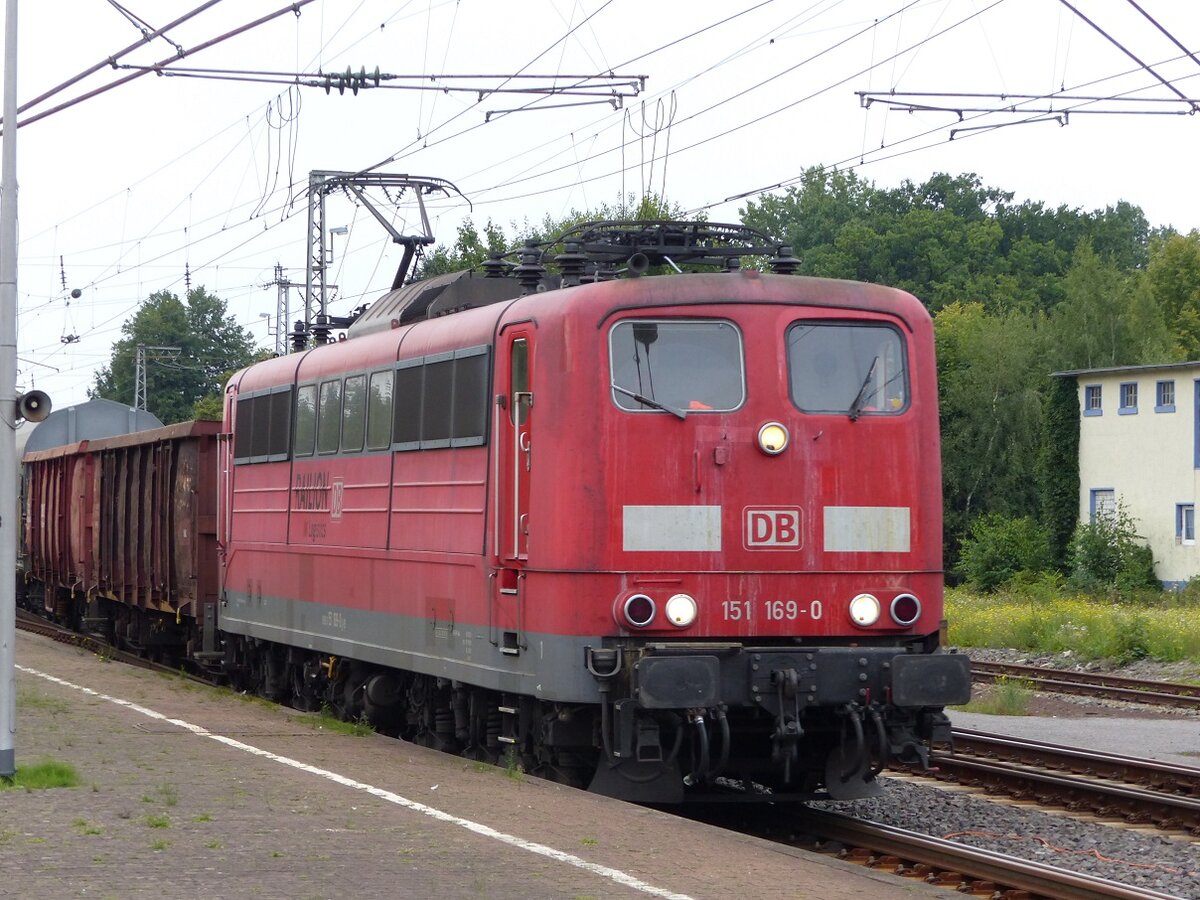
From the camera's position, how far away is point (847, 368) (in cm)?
1109

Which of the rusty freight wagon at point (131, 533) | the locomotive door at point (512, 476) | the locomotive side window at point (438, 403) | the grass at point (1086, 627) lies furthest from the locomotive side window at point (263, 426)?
the grass at point (1086, 627)

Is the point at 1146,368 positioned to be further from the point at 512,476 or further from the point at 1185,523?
the point at 512,476

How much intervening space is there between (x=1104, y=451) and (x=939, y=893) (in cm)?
3936

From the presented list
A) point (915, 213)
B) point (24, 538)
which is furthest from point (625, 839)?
point (915, 213)

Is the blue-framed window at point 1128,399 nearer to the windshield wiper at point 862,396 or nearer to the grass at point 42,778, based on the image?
the windshield wiper at point 862,396

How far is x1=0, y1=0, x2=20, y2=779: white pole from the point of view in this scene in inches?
414

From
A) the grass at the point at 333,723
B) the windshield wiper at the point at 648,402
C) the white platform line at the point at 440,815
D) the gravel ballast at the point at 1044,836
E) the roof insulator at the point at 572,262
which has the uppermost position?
the roof insulator at the point at 572,262

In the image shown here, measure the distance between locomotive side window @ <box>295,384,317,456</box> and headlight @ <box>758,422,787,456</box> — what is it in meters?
5.50

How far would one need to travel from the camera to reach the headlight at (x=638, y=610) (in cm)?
1030

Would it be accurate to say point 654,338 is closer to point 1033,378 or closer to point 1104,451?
point 1104,451

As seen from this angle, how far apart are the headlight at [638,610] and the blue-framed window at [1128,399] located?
36.4 m

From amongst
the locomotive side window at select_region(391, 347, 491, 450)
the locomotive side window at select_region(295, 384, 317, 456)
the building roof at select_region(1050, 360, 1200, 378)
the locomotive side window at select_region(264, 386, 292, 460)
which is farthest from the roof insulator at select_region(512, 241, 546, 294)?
the building roof at select_region(1050, 360, 1200, 378)

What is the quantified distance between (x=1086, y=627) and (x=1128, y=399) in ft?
54.3

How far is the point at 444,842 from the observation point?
28.3 ft
